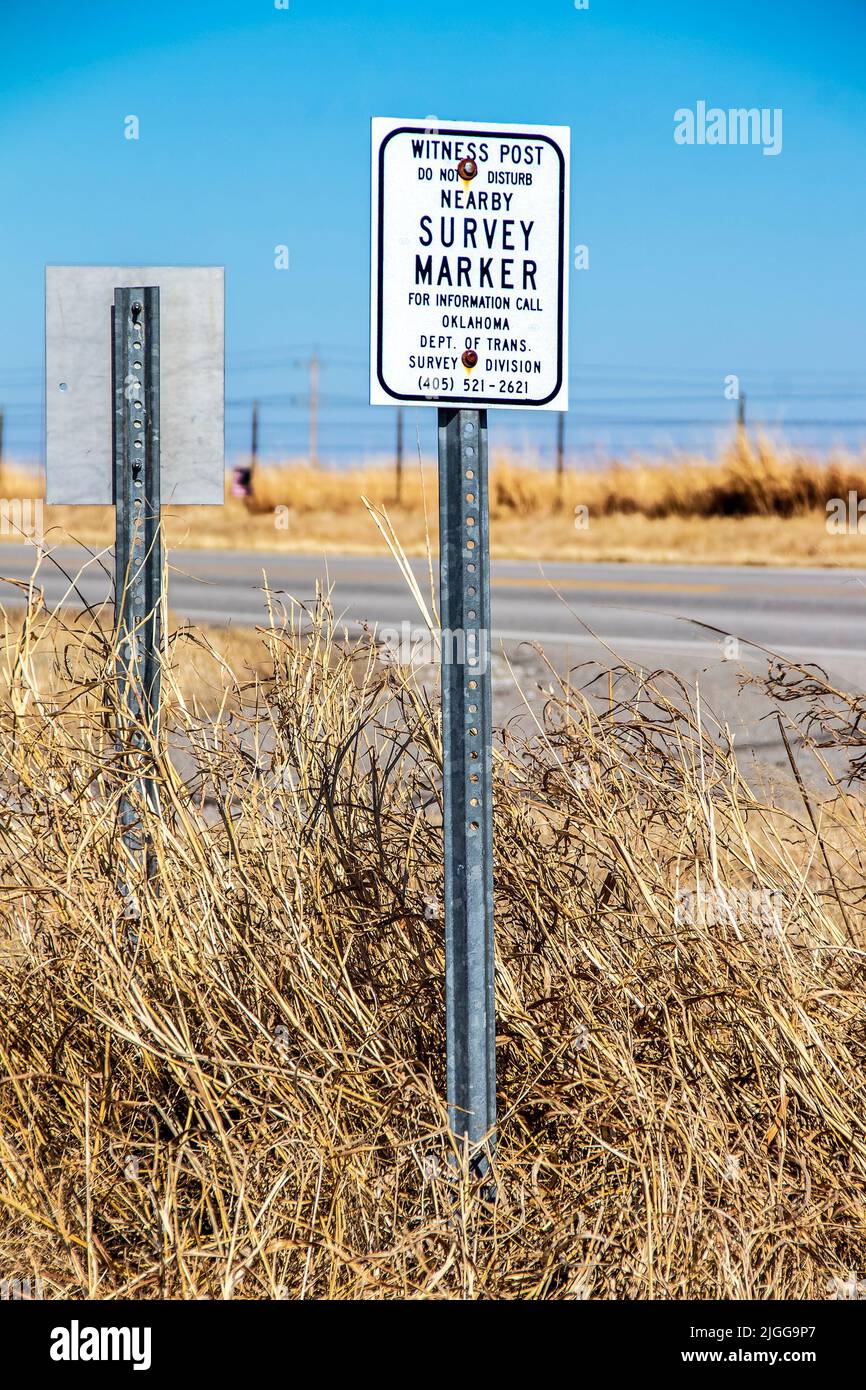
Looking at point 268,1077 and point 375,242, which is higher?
point 375,242

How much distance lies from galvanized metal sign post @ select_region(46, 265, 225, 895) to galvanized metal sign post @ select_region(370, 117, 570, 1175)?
986 mm

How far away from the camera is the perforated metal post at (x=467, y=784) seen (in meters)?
2.29

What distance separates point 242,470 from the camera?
103ft

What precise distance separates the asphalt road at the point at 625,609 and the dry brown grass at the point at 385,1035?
3950mm

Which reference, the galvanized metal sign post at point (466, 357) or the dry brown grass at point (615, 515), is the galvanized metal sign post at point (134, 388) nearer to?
the galvanized metal sign post at point (466, 357)

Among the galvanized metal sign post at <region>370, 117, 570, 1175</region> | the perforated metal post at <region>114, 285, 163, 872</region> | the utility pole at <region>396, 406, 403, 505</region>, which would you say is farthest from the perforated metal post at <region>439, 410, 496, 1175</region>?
the utility pole at <region>396, 406, 403, 505</region>

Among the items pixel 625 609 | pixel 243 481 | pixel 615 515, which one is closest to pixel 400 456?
pixel 243 481

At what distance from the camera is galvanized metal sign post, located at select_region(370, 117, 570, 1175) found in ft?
7.44

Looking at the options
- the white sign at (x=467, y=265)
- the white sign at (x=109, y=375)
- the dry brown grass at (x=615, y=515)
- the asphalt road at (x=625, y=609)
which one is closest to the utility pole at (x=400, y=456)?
the dry brown grass at (x=615, y=515)

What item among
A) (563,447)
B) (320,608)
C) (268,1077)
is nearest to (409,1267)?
(268,1077)

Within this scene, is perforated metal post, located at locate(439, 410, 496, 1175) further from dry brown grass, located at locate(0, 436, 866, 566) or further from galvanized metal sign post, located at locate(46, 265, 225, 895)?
dry brown grass, located at locate(0, 436, 866, 566)

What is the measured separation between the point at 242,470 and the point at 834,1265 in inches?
1199

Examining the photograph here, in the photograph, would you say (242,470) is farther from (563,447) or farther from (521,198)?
(521,198)
